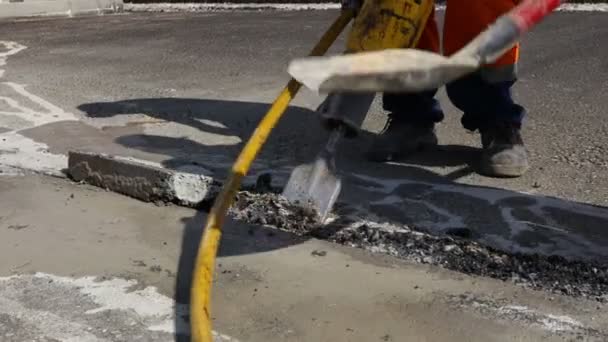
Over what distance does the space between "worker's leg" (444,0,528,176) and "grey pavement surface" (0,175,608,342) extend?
949 millimetres

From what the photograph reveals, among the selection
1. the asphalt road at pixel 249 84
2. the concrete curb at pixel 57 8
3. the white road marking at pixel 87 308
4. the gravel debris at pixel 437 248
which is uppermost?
the white road marking at pixel 87 308

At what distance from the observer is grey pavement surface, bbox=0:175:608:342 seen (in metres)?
2.22

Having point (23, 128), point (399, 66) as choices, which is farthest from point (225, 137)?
point (399, 66)

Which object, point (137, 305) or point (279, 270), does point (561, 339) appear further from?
point (137, 305)

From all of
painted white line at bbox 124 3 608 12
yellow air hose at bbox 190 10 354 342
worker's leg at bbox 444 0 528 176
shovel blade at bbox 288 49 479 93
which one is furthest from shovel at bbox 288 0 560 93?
painted white line at bbox 124 3 608 12

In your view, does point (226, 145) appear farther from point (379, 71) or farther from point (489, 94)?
point (379, 71)

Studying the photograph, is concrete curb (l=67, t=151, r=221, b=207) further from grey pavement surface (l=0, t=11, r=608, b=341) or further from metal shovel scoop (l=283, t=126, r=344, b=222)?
metal shovel scoop (l=283, t=126, r=344, b=222)

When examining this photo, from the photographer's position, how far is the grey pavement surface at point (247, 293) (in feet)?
7.28

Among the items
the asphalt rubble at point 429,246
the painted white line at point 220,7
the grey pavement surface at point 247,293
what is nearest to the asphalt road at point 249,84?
the asphalt rubble at point 429,246

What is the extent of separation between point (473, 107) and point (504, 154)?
290 mm

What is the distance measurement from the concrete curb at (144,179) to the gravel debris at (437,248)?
0.15 meters

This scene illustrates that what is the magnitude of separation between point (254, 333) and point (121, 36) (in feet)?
19.9

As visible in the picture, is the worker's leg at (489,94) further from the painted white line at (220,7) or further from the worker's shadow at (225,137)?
the painted white line at (220,7)

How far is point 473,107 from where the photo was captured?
11.7 feet
